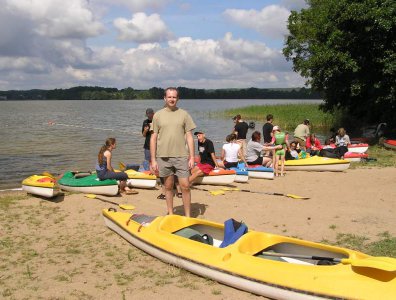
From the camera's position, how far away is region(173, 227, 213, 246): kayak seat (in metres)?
5.86

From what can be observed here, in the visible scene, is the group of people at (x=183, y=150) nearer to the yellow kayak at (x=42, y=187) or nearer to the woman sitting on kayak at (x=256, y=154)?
the woman sitting on kayak at (x=256, y=154)

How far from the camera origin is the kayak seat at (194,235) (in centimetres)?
586

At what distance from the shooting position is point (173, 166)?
702 centimetres

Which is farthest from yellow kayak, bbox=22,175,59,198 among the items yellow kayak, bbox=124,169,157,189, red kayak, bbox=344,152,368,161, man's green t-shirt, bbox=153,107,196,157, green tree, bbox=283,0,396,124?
green tree, bbox=283,0,396,124

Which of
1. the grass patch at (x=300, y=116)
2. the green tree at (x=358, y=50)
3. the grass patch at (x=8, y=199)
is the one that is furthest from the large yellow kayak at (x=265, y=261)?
the grass patch at (x=300, y=116)

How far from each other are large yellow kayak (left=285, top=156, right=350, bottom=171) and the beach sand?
134 centimetres

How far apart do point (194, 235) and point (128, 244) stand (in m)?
1.20

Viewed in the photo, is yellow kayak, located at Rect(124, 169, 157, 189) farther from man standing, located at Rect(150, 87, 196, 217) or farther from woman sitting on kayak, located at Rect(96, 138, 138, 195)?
man standing, located at Rect(150, 87, 196, 217)

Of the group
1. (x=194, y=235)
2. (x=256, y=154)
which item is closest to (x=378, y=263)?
(x=194, y=235)

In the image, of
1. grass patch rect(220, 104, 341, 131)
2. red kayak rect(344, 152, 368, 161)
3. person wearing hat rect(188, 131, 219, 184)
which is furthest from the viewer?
grass patch rect(220, 104, 341, 131)

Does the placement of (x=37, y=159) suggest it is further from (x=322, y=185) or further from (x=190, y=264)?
(x=190, y=264)

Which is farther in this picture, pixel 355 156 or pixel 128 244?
pixel 355 156

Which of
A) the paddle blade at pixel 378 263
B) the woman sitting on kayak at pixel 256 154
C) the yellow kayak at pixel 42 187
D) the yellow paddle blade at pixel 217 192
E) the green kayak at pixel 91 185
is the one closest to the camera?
the paddle blade at pixel 378 263

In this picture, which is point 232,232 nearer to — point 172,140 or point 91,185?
point 172,140
